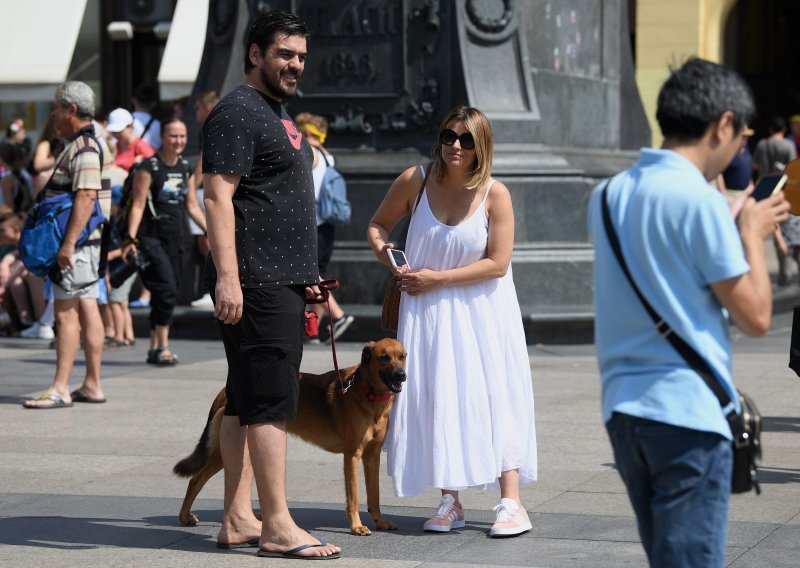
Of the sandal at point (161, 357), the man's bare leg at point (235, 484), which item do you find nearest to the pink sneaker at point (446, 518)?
the man's bare leg at point (235, 484)

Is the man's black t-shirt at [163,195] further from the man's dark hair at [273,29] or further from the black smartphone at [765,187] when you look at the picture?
the black smartphone at [765,187]

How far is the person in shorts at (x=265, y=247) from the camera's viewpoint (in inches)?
222

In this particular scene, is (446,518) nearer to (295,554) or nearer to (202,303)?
(295,554)

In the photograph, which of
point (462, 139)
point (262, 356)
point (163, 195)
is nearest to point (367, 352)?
point (262, 356)

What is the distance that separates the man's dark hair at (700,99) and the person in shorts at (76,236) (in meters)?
5.93

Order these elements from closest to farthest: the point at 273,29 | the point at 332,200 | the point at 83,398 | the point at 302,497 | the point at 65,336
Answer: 1. the point at 273,29
2. the point at 302,497
3. the point at 65,336
4. the point at 83,398
5. the point at 332,200

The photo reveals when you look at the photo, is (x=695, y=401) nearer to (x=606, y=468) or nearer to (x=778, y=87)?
(x=606, y=468)

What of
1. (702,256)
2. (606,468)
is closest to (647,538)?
(702,256)

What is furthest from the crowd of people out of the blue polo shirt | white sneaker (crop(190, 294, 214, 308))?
white sneaker (crop(190, 294, 214, 308))

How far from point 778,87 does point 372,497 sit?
97.7ft

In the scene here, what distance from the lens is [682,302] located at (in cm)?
360

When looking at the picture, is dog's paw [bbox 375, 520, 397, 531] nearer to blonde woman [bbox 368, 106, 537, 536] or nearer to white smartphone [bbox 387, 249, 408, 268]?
blonde woman [bbox 368, 106, 537, 536]

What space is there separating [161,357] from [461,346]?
18.9 feet

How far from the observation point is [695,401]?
11.7 ft
